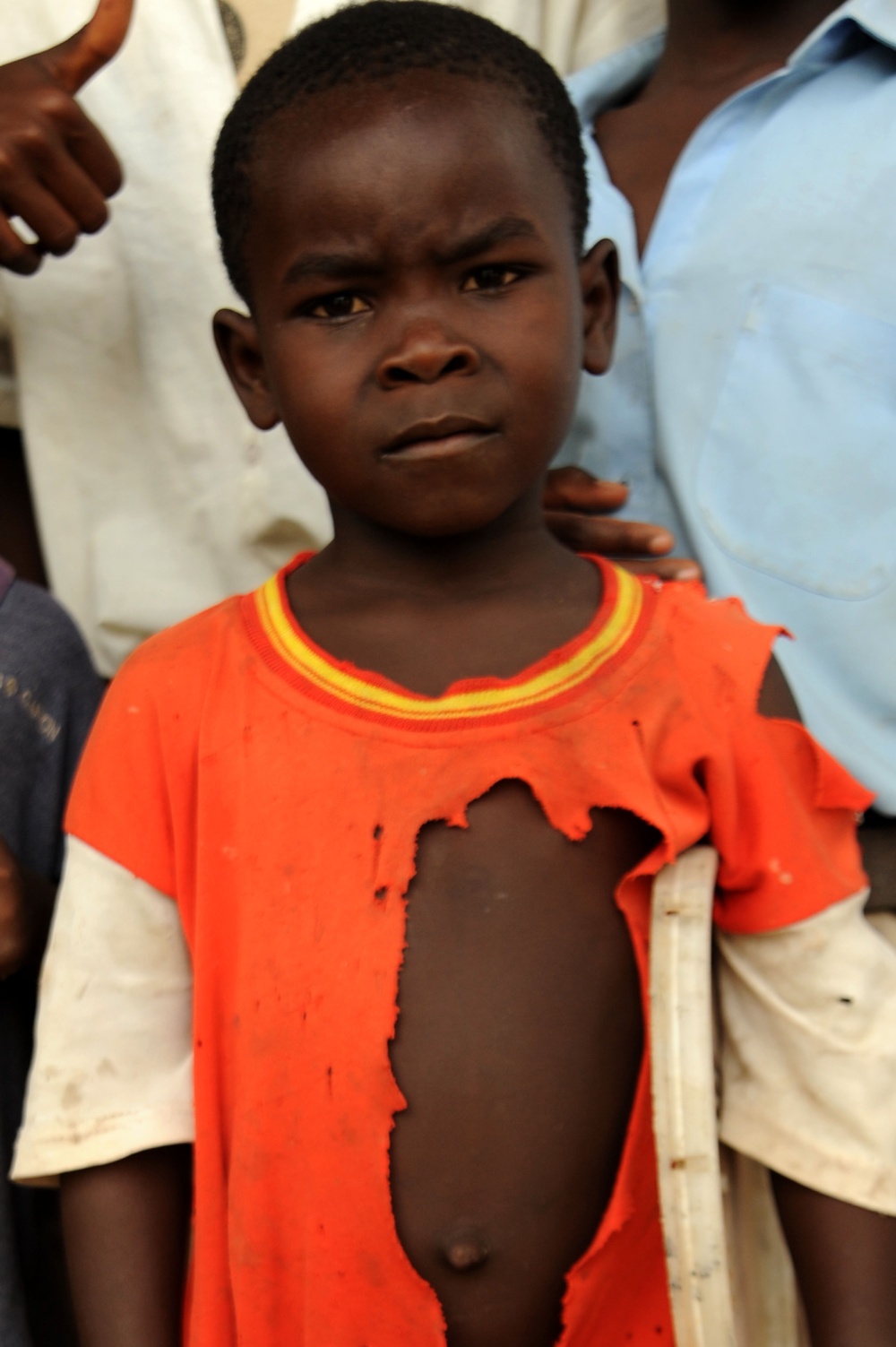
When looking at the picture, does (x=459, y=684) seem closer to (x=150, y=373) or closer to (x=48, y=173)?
(x=48, y=173)

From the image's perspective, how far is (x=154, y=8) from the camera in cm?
184

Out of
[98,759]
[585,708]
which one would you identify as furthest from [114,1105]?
[585,708]

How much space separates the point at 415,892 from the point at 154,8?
1.37 m

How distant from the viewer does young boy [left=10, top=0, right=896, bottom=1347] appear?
1.14m

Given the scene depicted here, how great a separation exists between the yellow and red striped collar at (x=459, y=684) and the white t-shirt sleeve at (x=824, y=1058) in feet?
1.00

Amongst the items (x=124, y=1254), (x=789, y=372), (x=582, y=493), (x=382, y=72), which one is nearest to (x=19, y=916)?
(x=124, y=1254)

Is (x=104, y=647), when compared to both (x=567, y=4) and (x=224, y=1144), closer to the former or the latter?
(x=224, y=1144)

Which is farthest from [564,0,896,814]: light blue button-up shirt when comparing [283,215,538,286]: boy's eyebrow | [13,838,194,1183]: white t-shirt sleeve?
[13,838,194,1183]: white t-shirt sleeve

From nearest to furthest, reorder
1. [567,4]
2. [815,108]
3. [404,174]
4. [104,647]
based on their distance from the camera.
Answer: [404,174] < [815,108] < [104,647] < [567,4]

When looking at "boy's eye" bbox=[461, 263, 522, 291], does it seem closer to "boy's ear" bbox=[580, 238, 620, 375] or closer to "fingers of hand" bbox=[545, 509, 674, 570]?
"boy's ear" bbox=[580, 238, 620, 375]

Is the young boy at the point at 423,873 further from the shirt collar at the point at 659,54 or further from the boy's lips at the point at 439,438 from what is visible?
the shirt collar at the point at 659,54

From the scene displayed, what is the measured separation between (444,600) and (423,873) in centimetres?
27

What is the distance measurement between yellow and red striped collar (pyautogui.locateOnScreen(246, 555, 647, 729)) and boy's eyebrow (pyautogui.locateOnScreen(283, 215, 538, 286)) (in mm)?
324

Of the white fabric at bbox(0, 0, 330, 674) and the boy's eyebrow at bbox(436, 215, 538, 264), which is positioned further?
the white fabric at bbox(0, 0, 330, 674)
